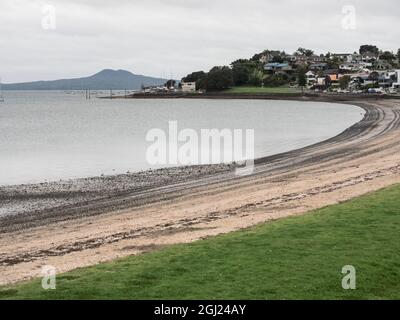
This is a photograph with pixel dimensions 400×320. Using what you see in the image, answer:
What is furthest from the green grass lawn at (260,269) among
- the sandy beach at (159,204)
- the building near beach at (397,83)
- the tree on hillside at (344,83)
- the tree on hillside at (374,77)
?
the tree on hillside at (344,83)

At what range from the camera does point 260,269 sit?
10.3 meters

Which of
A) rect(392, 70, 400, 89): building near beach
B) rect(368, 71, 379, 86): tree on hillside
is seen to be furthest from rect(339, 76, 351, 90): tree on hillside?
rect(392, 70, 400, 89): building near beach

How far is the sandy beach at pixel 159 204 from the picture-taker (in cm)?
1482

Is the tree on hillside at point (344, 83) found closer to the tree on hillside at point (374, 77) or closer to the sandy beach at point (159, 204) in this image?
the tree on hillside at point (374, 77)

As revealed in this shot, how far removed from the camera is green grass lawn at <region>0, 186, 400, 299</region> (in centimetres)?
919

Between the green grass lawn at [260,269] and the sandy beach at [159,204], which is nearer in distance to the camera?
the green grass lawn at [260,269]

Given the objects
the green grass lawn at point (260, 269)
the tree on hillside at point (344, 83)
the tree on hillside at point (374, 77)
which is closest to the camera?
the green grass lawn at point (260, 269)

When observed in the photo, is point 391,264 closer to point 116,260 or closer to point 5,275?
point 116,260

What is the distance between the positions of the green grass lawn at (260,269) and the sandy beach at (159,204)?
5.51ft

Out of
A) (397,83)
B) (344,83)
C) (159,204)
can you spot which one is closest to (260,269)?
(159,204)

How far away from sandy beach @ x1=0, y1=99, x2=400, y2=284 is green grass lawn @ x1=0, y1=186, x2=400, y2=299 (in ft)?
5.51

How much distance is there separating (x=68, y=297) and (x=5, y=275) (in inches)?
146

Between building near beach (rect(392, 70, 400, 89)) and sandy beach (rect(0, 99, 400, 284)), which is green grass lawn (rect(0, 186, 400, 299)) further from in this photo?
building near beach (rect(392, 70, 400, 89))
